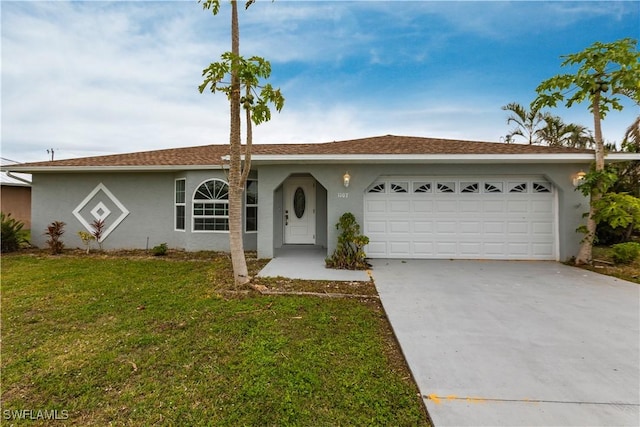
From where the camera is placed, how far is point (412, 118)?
47.1 ft

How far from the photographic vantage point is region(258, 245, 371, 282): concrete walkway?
5.96 metres

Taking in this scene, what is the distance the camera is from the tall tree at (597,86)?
20.0 ft

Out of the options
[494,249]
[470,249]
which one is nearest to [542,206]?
[494,249]

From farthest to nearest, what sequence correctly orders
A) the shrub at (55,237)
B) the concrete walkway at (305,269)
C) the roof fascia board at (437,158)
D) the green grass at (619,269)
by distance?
the shrub at (55,237), the roof fascia board at (437,158), the green grass at (619,269), the concrete walkway at (305,269)

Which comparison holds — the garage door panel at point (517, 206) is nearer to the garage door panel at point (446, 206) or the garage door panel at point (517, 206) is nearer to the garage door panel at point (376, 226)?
the garage door panel at point (446, 206)

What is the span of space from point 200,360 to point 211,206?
6.94m

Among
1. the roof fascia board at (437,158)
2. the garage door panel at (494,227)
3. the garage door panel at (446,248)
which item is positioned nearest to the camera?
the roof fascia board at (437,158)

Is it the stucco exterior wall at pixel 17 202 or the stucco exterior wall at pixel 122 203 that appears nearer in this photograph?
the stucco exterior wall at pixel 122 203

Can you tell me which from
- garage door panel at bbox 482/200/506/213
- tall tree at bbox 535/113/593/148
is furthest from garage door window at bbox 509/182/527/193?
tall tree at bbox 535/113/593/148

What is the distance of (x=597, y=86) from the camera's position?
21.6 ft

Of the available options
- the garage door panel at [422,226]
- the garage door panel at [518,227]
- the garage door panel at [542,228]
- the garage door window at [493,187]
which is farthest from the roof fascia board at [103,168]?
the garage door panel at [542,228]

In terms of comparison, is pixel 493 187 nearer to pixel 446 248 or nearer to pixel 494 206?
pixel 494 206

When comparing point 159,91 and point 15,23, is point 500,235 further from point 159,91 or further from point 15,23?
point 15,23

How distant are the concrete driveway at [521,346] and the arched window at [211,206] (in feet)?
19.4
